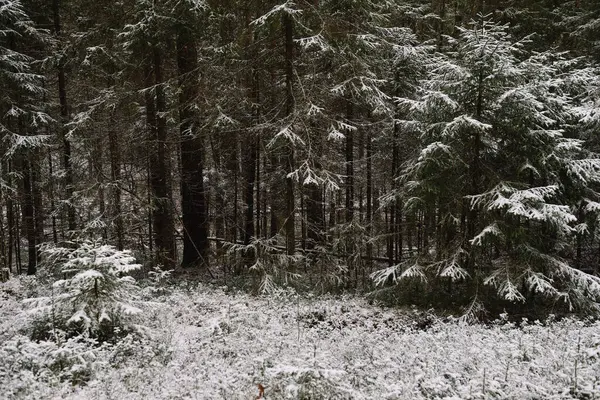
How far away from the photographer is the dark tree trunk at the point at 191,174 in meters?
14.1

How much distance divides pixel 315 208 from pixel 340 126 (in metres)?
5.26

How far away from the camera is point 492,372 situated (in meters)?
5.18

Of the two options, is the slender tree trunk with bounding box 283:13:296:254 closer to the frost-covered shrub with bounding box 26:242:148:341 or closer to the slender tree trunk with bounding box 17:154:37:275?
the frost-covered shrub with bounding box 26:242:148:341

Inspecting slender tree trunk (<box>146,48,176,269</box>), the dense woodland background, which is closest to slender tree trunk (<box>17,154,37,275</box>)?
the dense woodland background

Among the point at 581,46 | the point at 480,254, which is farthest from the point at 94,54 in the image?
the point at 581,46

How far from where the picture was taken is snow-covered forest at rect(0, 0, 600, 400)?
5.83 metres

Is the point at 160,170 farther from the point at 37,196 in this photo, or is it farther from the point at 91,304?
the point at 37,196

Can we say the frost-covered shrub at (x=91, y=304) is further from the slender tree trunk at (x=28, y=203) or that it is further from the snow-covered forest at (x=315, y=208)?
the slender tree trunk at (x=28, y=203)

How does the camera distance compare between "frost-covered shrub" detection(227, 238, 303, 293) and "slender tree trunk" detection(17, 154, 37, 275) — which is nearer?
"frost-covered shrub" detection(227, 238, 303, 293)

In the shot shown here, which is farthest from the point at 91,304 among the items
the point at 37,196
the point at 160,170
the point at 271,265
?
the point at 37,196

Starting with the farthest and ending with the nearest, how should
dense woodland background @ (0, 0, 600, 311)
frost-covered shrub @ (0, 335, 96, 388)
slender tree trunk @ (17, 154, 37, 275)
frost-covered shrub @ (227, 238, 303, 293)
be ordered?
slender tree trunk @ (17, 154, 37, 275), frost-covered shrub @ (227, 238, 303, 293), dense woodland background @ (0, 0, 600, 311), frost-covered shrub @ (0, 335, 96, 388)

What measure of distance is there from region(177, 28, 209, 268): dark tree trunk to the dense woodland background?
70mm

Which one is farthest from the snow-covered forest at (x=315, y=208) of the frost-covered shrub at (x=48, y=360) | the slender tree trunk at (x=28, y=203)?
the slender tree trunk at (x=28, y=203)

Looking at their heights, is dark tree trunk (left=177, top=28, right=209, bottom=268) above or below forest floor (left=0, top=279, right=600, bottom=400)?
above
